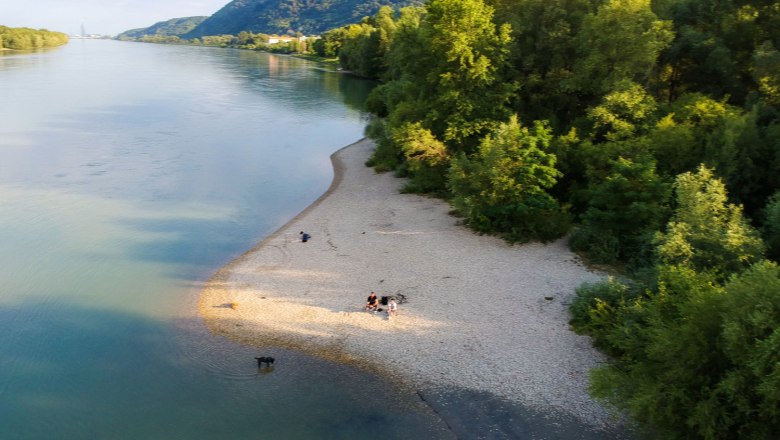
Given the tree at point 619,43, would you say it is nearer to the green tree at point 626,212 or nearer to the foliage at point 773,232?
the green tree at point 626,212

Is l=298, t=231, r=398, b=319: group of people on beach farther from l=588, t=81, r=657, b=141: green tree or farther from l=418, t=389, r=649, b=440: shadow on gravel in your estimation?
l=588, t=81, r=657, b=141: green tree

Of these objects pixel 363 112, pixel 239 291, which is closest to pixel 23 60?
pixel 363 112

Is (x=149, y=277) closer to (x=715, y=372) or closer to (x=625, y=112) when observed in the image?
(x=715, y=372)

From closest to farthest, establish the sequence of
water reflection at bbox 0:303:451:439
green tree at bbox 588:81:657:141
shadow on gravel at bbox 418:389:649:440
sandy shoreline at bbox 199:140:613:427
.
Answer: shadow on gravel at bbox 418:389:649:440 < water reflection at bbox 0:303:451:439 < sandy shoreline at bbox 199:140:613:427 < green tree at bbox 588:81:657:141

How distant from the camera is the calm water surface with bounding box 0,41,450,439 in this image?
16.8 m

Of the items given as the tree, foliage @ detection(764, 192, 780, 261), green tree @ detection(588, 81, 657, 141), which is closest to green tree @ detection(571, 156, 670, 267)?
green tree @ detection(588, 81, 657, 141)

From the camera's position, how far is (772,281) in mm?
12977

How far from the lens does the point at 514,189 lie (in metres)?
28.1

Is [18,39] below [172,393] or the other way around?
the other way around

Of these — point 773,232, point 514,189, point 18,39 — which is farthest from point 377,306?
point 18,39

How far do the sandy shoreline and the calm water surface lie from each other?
139 centimetres

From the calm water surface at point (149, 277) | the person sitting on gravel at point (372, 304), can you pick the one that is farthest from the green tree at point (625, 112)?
the calm water surface at point (149, 277)

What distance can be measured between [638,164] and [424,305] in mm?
11980

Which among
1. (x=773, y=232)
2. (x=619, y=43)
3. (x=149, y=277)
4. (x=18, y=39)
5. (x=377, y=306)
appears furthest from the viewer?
(x=18, y=39)
